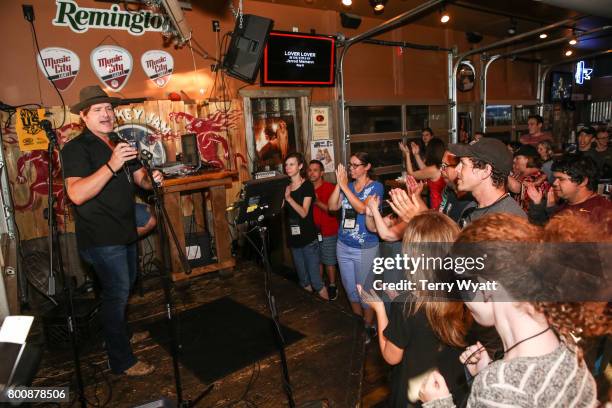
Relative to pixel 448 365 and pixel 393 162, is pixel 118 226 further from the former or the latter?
pixel 393 162

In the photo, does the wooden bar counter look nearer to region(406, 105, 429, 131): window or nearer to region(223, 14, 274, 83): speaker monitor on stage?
region(223, 14, 274, 83): speaker monitor on stage

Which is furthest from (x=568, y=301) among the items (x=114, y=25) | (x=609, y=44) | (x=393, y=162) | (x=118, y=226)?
(x=609, y=44)

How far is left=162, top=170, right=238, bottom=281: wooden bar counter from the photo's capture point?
14.9 feet

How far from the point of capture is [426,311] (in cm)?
164

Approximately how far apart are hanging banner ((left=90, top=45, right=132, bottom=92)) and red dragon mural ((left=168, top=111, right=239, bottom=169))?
881 mm

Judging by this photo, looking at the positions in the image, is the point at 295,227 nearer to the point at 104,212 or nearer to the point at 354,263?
the point at 354,263

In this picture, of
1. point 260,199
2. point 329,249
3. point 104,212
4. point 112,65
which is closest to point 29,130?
point 112,65

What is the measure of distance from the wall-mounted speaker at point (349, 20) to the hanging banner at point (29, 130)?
4748 millimetres

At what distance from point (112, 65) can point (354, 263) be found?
13.0ft

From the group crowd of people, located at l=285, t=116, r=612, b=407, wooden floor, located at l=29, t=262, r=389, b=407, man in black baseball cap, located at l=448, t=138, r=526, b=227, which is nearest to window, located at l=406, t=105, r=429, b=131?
crowd of people, located at l=285, t=116, r=612, b=407

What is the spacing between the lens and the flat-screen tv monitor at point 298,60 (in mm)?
5980

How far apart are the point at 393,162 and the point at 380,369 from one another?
543cm

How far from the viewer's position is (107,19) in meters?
4.92

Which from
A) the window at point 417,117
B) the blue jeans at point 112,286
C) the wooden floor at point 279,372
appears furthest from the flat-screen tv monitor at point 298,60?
the blue jeans at point 112,286
